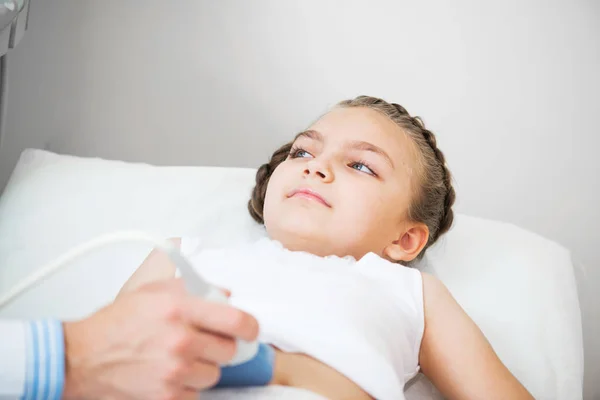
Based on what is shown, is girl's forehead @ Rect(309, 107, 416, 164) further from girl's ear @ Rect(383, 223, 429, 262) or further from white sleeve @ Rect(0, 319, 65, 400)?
white sleeve @ Rect(0, 319, 65, 400)

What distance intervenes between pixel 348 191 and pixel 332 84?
0.70m

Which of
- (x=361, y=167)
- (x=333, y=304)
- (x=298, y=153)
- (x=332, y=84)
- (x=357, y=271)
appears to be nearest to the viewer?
(x=333, y=304)

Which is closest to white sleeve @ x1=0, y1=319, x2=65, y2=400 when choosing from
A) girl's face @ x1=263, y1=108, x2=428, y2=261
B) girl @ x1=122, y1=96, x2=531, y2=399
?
girl @ x1=122, y1=96, x2=531, y2=399

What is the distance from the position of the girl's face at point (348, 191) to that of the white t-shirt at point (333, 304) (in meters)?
0.04

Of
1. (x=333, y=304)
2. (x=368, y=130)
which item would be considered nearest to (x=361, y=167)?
(x=368, y=130)

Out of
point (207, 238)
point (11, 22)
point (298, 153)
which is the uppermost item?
point (11, 22)

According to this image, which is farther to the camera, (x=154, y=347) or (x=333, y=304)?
(x=333, y=304)

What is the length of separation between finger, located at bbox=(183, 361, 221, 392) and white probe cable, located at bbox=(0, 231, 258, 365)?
3 cm

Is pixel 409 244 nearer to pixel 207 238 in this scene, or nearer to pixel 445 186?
pixel 445 186

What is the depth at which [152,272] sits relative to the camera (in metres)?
1.07

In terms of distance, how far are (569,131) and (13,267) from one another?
1344mm

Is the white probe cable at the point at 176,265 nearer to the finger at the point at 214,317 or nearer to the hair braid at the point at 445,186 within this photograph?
the finger at the point at 214,317

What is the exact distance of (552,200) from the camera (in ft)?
5.48

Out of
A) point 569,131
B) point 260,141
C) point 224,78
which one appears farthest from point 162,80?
point 569,131
